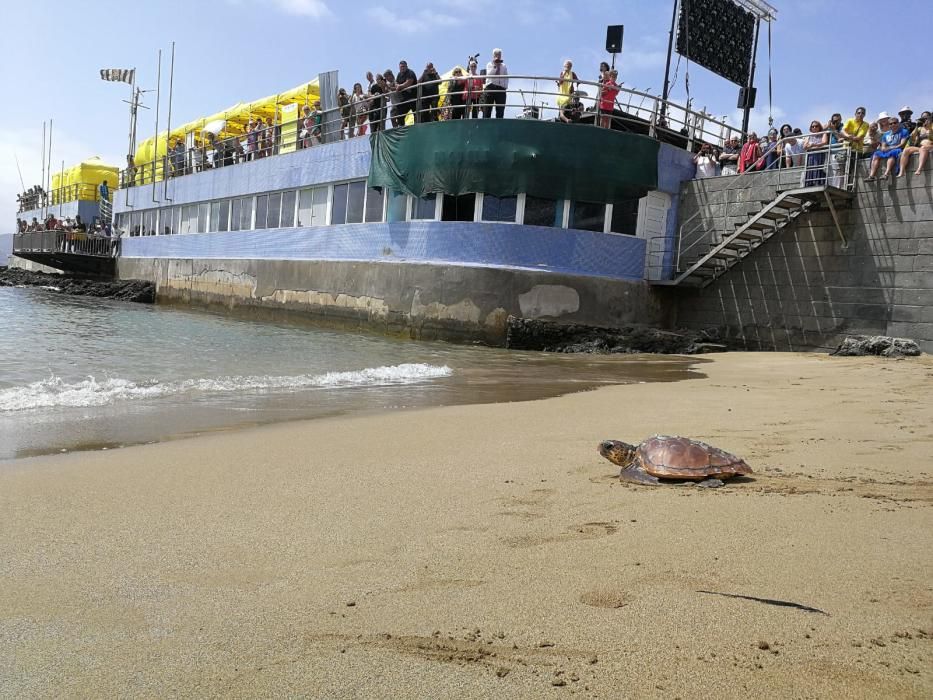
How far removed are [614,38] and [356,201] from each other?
8.15m

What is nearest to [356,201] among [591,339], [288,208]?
[288,208]

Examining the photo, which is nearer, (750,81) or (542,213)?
(542,213)

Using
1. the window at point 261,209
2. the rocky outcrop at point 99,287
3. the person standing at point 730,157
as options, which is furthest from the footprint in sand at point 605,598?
the rocky outcrop at point 99,287

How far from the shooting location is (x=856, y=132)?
45.7ft

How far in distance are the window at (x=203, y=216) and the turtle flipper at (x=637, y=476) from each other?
2694 centimetres

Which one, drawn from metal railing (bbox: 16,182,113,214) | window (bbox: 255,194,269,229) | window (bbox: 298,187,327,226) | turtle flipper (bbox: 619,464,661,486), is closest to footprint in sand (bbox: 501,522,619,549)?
turtle flipper (bbox: 619,464,661,486)

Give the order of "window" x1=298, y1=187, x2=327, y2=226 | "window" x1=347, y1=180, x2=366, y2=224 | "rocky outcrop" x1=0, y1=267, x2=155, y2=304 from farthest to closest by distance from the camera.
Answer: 1. "rocky outcrop" x1=0, y1=267, x2=155, y2=304
2. "window" x1=298, y1=187, x2=327, y2=226
3. "window" x1=347, y1=180, x2=366, y2=224

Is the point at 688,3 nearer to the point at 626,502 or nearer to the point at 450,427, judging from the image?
the point at 450,427

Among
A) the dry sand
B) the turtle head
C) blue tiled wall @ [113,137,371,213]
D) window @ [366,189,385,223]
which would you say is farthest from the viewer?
blue tiled wall @ [113,137,371,213]

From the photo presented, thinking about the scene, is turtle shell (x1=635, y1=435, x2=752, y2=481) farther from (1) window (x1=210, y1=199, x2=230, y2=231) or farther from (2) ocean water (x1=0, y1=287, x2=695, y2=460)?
(1) window (x1=210, y1=199, x2=230, y2=231)

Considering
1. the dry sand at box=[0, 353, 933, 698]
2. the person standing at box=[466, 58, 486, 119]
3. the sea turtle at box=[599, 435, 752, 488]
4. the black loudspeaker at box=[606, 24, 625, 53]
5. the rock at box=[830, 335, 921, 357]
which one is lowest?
the dry sand at box=[0, 353, 933, 698]

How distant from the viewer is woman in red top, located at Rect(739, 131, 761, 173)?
52.1 feet

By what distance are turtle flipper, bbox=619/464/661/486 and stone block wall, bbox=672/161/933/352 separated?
36.3 ft

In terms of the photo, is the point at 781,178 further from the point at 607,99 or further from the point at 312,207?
the point at 312,207
